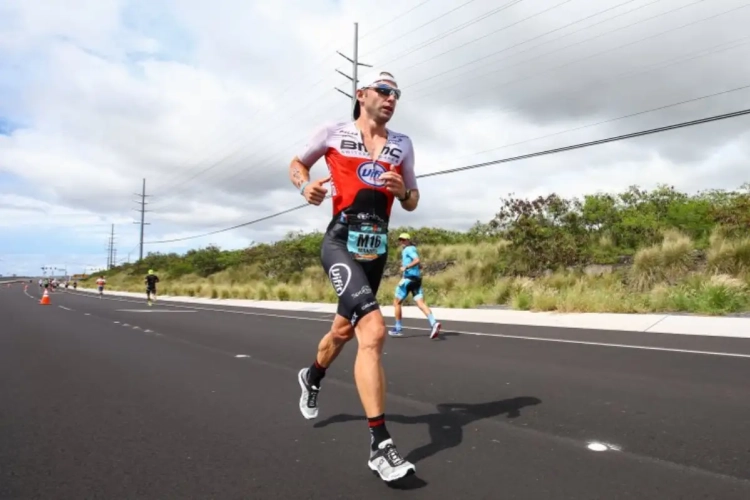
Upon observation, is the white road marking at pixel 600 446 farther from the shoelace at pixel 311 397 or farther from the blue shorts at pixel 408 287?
the blue shorts at pixel 408 287

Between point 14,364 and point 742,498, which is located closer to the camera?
point 742,498

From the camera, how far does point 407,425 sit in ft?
13.3

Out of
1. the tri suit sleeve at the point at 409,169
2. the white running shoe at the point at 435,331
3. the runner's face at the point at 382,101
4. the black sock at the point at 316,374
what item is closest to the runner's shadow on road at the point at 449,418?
the black sock at the point at 316,374

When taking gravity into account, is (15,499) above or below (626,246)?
below

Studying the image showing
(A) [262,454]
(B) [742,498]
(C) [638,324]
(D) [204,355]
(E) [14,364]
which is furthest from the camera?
(C) [638,324]

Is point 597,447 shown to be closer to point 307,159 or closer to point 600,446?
point 600,446

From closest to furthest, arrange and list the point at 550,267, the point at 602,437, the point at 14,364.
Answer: the point at 602,437 < the point at 14,364 < the point at 550,267

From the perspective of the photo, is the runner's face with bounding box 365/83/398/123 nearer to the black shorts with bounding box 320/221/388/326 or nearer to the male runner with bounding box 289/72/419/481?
the male runner with bounding box 289/72/419/481

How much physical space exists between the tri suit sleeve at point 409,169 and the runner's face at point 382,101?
0.87 feet

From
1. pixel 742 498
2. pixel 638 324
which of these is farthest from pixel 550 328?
pixel 742 498

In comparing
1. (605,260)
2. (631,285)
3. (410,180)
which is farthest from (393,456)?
(605,260)

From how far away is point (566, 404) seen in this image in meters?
4.62

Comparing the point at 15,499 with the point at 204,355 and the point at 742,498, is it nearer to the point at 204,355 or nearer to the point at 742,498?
the point at 742,498

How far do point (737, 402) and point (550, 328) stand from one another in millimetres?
5864
